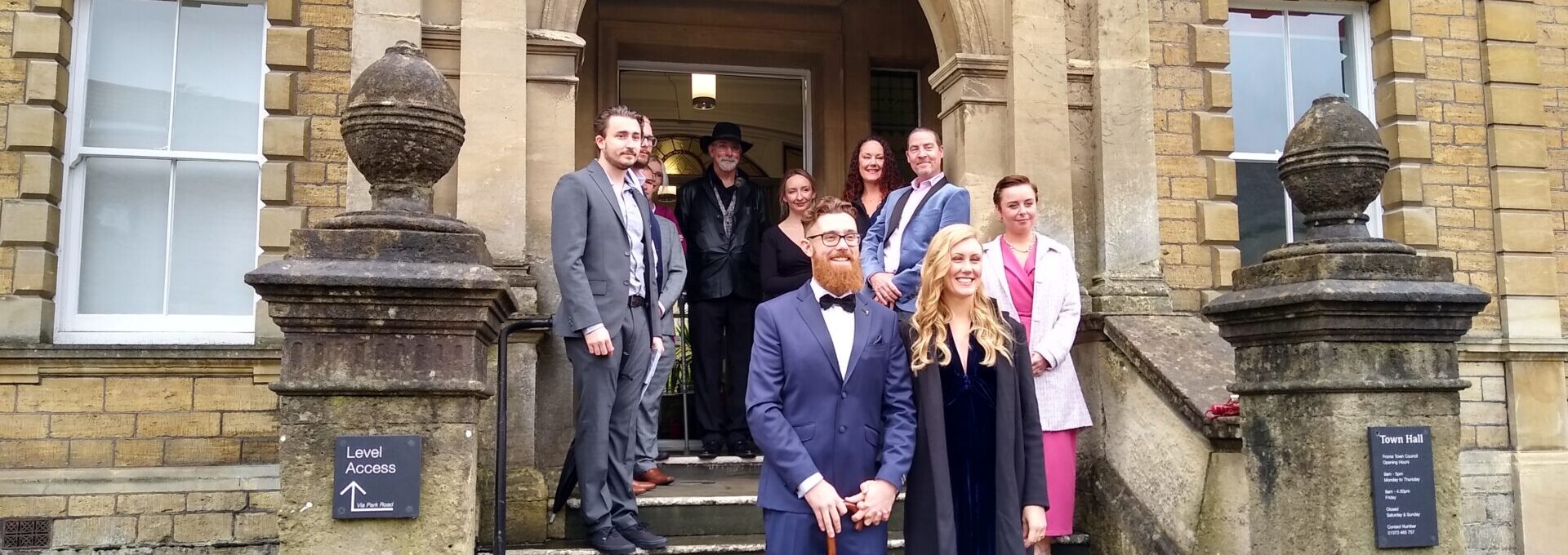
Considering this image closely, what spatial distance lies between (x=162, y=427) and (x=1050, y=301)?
4.87 m

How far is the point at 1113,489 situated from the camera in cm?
568

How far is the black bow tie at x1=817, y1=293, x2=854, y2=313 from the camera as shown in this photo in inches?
154

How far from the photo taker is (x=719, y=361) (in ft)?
22.2

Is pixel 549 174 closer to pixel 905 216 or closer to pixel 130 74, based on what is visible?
pixel 905 216

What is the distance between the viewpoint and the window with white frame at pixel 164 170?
6.89m

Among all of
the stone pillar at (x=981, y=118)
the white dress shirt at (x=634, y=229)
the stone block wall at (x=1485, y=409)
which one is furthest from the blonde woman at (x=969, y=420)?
the stone block wall at (x=1485, y=409)

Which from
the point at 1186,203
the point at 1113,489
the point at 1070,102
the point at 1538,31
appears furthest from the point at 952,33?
the point at 1538,31

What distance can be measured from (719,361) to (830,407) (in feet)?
9.97

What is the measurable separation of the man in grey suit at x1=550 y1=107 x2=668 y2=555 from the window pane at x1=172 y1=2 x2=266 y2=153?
3.17 m

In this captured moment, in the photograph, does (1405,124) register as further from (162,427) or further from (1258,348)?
(162,427)

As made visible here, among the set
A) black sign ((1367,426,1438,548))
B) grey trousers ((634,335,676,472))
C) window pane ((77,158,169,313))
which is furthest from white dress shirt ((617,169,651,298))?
window pane ((77,158,169,313))

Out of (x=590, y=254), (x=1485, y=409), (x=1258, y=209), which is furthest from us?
(x=1258, y=209)

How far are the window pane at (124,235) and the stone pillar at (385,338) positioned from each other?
3.70 metres

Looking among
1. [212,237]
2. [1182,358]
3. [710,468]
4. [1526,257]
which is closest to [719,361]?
[710,468]
